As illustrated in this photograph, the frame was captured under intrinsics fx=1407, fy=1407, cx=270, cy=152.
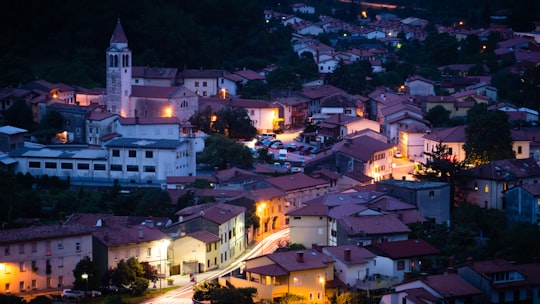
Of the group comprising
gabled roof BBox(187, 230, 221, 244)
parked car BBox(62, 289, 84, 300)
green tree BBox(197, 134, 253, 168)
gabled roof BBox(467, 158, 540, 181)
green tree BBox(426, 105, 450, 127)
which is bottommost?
parked car BBox(62, 289, 84, 300)

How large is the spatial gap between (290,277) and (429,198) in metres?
8.01

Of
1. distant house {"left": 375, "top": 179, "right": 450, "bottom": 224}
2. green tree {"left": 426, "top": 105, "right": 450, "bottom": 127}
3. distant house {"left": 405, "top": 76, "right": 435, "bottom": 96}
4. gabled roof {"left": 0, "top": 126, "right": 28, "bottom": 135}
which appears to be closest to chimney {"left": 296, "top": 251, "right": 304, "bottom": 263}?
distant house {"left": 375, "top": 179, "right": 450, "bottom": 224}

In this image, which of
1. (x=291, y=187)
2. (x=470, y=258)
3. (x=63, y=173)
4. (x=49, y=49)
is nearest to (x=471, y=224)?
(x=470, y=258)

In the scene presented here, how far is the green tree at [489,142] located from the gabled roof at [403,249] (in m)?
8.83

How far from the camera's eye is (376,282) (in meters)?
33.4

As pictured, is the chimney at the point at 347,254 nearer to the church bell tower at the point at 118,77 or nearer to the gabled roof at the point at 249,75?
the church bell tower at the point at 118,77

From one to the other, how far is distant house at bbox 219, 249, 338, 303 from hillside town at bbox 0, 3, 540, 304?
0.13 feet

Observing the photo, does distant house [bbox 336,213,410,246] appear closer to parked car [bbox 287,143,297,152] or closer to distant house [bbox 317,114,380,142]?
parked car [bbox 287,143,297,152]

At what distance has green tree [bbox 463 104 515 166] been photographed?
43719mm

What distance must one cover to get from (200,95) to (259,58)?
1031cm

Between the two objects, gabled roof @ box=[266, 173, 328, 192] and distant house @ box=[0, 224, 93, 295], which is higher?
gabled roof @ box=[266, 173, 328, 192]

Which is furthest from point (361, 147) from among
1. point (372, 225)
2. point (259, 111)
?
point (372, 225)

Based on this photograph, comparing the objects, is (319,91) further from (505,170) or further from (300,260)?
(300,260)

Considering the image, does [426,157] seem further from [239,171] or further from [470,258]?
[470,258]
